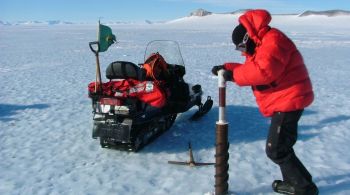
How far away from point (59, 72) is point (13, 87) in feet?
9.14

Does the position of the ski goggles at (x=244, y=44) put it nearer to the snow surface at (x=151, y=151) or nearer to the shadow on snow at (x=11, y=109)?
the snow surface at (x=151, y=151)

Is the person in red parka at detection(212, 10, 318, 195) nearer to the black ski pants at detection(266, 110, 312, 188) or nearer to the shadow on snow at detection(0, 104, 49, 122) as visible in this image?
the black ski pants at detection(266, 110, 312, 188)

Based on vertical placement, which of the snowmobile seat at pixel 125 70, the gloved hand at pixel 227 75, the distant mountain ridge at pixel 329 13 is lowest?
the snowmobile seat at pixel 125 70

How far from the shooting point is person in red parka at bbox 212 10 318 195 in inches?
120

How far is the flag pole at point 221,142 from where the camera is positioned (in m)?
3.28

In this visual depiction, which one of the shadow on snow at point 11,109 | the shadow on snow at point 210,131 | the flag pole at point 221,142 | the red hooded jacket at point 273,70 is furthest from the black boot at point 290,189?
the shadow on snow at point 11,109

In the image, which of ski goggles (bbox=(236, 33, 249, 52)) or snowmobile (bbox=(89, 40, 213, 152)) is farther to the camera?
snowmobile (bbox=(89, 40, 213, 152))

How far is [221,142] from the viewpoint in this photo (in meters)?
3.31

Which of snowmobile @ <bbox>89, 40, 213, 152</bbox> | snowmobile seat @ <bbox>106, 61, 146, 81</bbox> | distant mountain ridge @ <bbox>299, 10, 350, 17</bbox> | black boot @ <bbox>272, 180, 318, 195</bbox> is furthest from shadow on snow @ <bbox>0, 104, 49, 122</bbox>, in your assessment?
distant mountain ridge @ <bbox>299, 10, 350, 17</bbox>

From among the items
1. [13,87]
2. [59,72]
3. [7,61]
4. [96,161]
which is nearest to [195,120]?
[96,161]

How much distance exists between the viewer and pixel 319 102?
750 centimetres

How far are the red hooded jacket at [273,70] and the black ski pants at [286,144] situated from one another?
3.1 inches

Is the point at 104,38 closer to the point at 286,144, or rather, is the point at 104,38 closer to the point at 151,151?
the point at 151,151

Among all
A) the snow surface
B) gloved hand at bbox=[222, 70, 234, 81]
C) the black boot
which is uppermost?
gloved hand at bbox=[222, 70, 234, 81]
